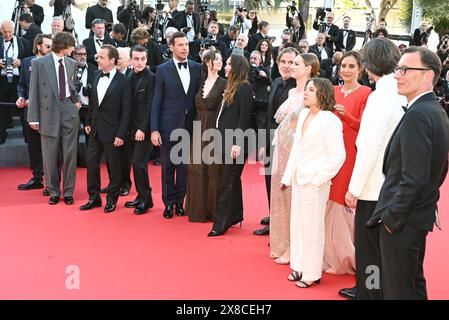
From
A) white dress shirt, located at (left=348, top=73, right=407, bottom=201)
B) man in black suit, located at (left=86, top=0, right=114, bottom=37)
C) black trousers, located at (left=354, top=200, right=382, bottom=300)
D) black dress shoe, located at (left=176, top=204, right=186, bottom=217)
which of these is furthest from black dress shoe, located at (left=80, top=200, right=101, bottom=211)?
man in black suit, located at (left=86, top=0, right=114, bottom=37)

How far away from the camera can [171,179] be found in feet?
19.4

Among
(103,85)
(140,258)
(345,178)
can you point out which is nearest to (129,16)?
(103,85)

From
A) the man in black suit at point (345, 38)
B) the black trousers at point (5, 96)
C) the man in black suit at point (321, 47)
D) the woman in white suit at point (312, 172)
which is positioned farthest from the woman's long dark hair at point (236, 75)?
the man in black suit at point (345, 38)

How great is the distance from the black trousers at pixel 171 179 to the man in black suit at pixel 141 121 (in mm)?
211

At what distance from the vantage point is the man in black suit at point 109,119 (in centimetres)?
592

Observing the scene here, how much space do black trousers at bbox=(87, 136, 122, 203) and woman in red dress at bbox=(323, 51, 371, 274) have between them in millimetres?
2399

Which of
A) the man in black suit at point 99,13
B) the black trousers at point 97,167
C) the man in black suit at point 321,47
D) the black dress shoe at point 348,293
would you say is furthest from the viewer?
the man in black suit at point 321,47

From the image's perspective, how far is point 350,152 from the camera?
4266 millimetres

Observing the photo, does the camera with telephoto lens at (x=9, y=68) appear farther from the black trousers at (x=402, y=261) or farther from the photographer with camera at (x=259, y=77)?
the black trousers at (x=402, y=261)

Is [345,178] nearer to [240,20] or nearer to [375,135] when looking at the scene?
[375,135]

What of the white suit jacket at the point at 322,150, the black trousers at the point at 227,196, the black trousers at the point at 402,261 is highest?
the white suit jacket at the point at 322,150
